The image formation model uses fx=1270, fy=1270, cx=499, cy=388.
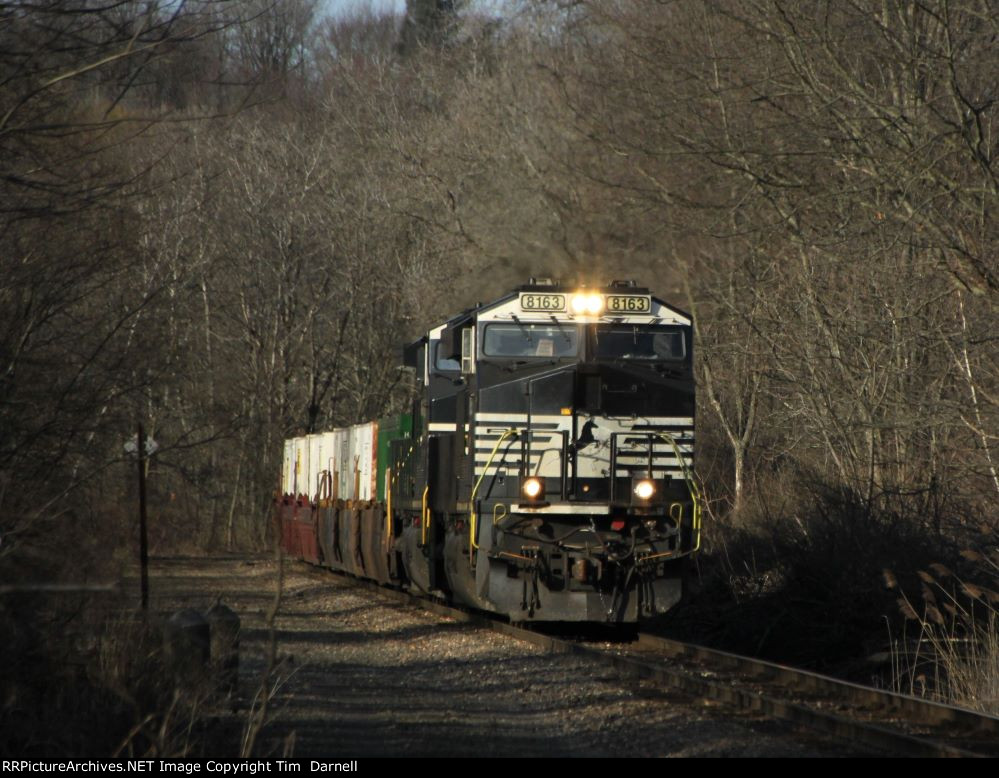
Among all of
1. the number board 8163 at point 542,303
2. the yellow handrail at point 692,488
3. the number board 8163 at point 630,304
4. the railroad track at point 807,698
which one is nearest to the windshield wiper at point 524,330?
the number board 8163 at point 542,303

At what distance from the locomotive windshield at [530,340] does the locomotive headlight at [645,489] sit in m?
1.44

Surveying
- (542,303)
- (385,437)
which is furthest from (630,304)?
(385,437)

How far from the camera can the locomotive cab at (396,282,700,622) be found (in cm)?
1226

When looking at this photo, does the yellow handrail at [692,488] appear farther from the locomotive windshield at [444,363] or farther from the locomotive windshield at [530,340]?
the locomotive windshield at [444,363]

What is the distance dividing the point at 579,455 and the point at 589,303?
1515 mm

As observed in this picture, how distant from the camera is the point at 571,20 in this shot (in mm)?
25172

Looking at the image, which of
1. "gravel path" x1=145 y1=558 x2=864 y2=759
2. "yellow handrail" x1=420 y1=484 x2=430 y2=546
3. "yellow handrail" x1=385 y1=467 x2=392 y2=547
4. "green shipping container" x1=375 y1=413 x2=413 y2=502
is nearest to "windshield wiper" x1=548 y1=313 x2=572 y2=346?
"yellow handrail" x1=420 y1=484 x2=430 y2=546

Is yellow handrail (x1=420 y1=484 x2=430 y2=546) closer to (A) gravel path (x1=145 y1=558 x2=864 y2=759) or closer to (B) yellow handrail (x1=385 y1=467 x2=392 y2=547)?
(A) gravel path (x1=145 y1=558 x2=864 y2=759)

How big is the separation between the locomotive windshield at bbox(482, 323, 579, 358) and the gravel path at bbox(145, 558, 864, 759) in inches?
115

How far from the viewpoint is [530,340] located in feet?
41.6

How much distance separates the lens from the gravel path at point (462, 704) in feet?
25.1

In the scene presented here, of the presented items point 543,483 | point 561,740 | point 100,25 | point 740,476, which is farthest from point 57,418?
point 740,476

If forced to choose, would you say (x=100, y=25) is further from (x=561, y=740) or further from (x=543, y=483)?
(x=543, y=483)

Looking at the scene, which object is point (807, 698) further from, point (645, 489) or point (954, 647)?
point (645, 489)
